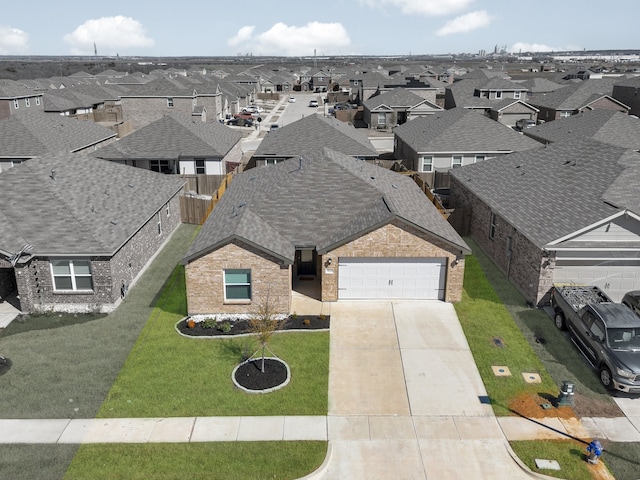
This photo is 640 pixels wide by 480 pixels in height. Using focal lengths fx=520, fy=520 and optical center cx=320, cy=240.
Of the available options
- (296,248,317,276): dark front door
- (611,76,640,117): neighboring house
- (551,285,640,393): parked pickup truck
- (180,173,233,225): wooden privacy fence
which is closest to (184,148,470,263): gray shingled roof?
(296,248,317,276): dark front door

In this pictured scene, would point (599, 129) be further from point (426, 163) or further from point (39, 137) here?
point (39, 137)

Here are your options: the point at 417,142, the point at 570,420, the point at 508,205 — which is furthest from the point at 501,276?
the point at 417,142

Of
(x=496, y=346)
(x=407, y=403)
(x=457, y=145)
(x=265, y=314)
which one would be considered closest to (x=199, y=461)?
(x=265, y=314)

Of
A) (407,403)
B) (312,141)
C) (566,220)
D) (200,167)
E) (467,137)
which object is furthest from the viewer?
(467,137)

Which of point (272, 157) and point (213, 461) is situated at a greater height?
point (272, 157)

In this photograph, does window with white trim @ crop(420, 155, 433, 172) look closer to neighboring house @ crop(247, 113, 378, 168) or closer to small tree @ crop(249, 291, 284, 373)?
neighboring house @ crop(247, 113, 378, 168)

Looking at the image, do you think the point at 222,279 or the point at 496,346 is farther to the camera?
the point at 222,279

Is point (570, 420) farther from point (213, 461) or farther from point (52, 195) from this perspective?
point (52, 195)
